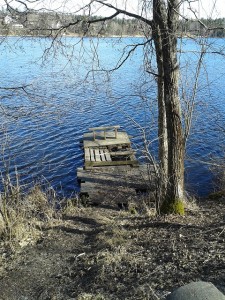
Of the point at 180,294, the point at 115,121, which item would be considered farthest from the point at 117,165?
the point at 180,294

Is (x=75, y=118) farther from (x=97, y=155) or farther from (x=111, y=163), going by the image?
(x=111, y=163)

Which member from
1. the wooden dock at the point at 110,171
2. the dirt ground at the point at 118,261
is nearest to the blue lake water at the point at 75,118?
the wooden dock at the point at 110,171

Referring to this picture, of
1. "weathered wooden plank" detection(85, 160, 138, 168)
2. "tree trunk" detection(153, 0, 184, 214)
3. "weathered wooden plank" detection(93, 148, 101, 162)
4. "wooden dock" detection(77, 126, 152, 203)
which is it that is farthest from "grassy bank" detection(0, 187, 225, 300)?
"weathered wooden plank" detection(93, 148, 101, 162)

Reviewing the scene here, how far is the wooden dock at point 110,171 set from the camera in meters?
13.4

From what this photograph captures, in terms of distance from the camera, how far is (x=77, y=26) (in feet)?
28.6

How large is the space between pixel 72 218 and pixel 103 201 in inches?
115

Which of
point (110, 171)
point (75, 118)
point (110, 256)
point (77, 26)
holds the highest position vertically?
point (77, 26)

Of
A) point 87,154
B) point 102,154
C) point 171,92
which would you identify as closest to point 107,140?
point 102,154

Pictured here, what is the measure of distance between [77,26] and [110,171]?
7885 millimetres

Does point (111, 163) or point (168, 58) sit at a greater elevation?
point (168, 58)

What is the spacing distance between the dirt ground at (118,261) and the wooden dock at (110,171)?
11.3 feet

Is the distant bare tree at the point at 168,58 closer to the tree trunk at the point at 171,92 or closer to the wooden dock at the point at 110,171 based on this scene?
the tree trunk at the point at 171,92

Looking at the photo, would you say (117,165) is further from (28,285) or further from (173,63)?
(28,285)

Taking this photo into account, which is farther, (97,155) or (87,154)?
(87,154)
